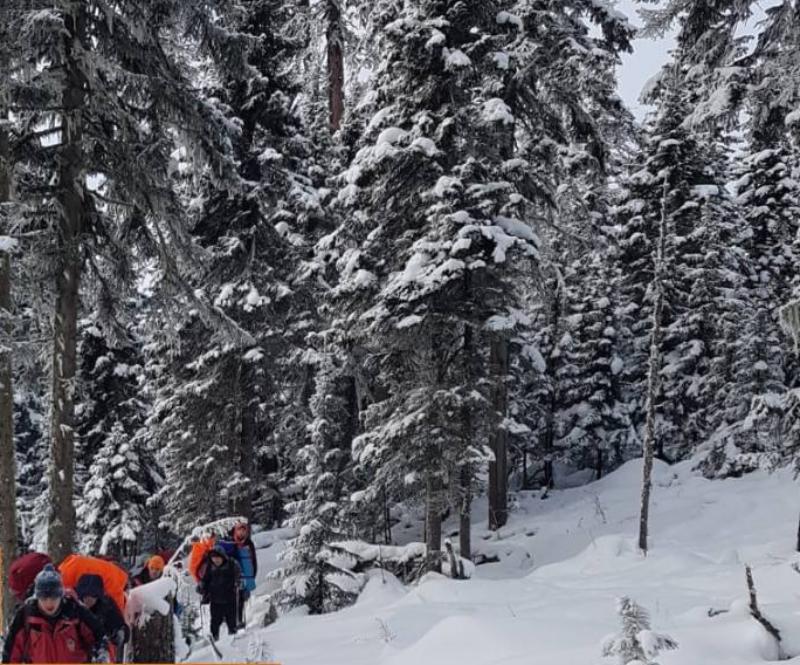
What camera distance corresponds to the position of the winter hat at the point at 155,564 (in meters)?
8.53

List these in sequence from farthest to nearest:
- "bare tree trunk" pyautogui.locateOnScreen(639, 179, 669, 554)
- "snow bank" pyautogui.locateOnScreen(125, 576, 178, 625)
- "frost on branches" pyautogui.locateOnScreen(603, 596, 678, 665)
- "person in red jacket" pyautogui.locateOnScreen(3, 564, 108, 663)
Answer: "bare tree trunk" pyautogui.locateOnScreen(639, 179, 669, 554), "snow bank" pyautogui.locateOnScreen(125, 576, 178, 625), "person in red jacket" pyautogui.locateOnScreen(3, 564, 108, 663), "frost on branches" pyautogui.locateOnScreen(603, 596, 678, 665)

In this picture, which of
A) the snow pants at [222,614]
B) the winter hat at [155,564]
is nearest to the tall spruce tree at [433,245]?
the snow pants at [222,614]

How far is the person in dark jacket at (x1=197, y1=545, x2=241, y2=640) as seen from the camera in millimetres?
11023

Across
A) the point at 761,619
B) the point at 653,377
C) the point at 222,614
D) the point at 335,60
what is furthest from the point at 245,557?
the point at 335,60

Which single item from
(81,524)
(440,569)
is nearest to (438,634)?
(440,569)

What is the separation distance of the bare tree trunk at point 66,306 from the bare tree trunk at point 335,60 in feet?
42.5

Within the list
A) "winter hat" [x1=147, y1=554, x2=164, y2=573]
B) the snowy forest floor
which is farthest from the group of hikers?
the snowy forest floor

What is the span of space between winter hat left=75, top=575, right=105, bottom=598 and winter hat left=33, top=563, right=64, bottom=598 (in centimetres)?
50

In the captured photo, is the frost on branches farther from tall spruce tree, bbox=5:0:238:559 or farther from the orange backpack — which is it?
tall spruce tree, bbox=5:0:238:559

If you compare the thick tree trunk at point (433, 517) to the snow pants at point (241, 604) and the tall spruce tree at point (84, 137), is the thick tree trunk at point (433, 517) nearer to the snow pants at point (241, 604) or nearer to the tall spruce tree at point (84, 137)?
the snow pants at point (241, 604)

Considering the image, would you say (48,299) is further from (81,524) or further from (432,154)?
(81,524)

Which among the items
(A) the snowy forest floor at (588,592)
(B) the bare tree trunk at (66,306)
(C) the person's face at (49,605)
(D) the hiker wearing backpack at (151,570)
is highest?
(B) the bare tree trunk at (66,306)

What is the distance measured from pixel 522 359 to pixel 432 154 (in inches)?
388

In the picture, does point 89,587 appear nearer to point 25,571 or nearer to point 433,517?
point 25,571
